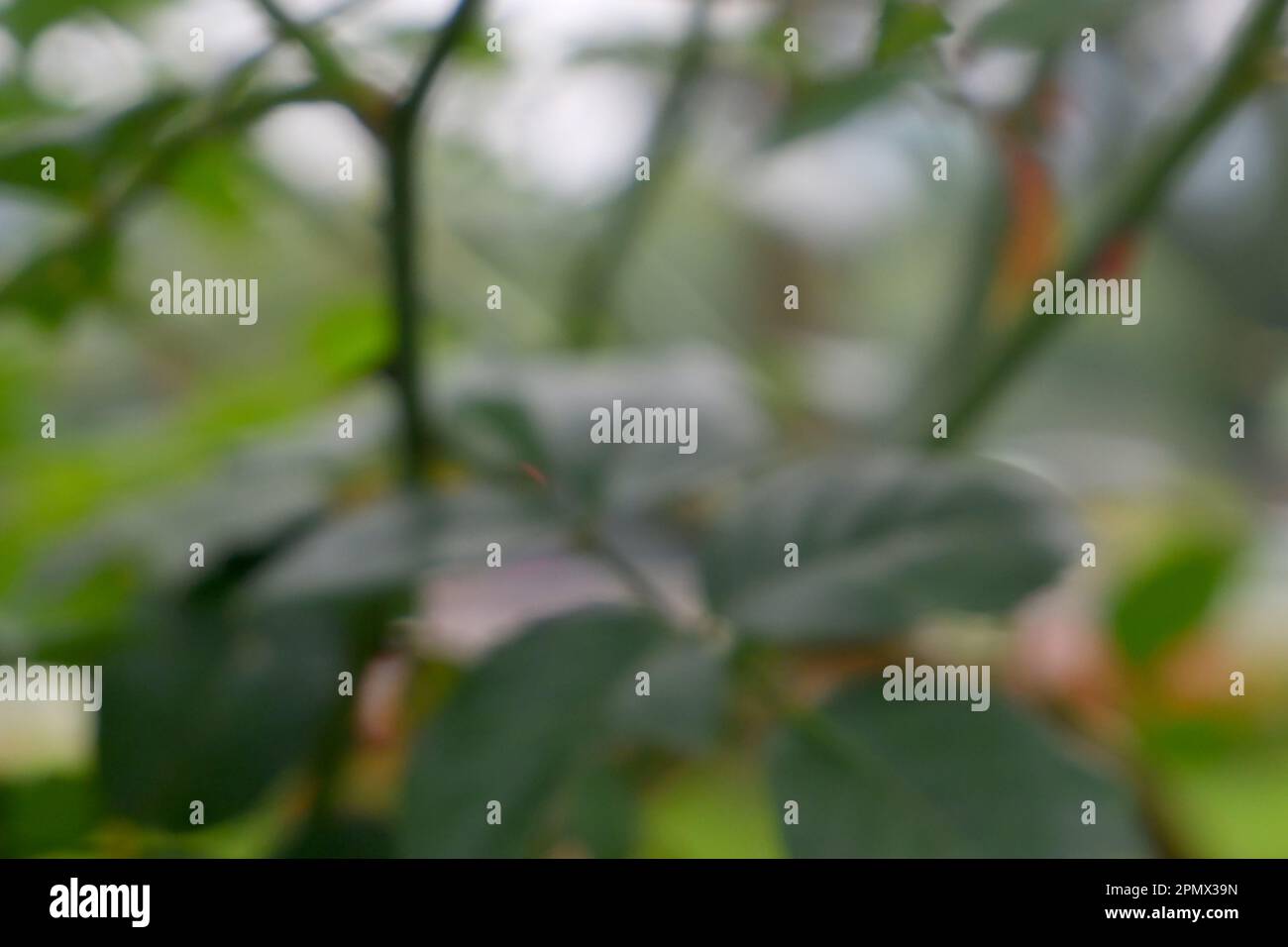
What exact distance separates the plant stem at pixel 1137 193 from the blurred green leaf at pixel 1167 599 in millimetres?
95

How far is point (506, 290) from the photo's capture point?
466mm

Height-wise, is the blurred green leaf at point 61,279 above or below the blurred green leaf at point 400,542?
above

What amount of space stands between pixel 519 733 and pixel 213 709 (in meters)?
0.08

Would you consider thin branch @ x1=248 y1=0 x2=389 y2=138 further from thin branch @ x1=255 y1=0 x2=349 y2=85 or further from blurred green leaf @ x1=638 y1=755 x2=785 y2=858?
blurred green leaf @ x1=638 y1=755 x2=785 y2=858

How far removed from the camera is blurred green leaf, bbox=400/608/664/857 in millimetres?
206

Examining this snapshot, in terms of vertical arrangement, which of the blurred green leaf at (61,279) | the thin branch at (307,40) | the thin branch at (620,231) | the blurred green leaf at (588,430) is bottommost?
the blurred green leaf at (588,430)

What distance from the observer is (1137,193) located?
0.88 feet

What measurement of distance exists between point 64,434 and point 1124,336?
0.76 metres

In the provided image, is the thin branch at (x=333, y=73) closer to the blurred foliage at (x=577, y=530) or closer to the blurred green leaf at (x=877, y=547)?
the blurred foliage at (x=577, y=530)

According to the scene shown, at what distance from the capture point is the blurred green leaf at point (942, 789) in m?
0.20

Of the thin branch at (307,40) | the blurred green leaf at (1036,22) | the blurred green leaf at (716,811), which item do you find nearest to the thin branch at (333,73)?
the thin branch at (307,40)

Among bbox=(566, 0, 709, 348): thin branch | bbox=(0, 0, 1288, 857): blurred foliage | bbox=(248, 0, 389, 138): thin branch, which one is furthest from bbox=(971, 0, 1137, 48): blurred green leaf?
bbox=(566, 0, 709, 348): thin branch

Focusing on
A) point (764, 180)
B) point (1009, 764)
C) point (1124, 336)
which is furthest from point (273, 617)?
point (1124, 336)
